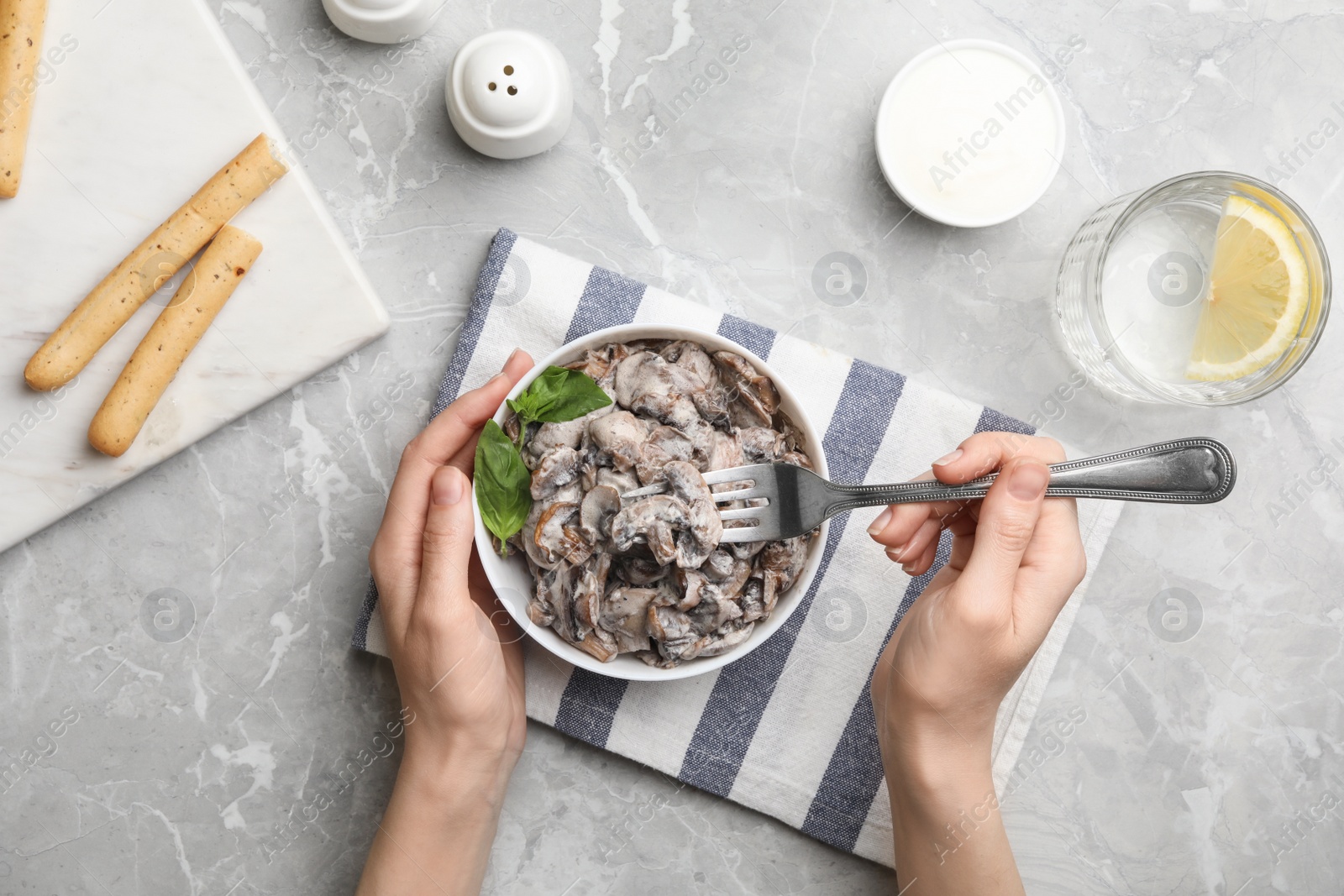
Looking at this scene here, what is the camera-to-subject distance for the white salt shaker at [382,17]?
2.16m

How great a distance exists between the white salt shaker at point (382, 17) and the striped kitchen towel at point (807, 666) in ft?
1.89

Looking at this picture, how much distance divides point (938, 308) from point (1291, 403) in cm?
101

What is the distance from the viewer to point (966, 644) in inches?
71.8

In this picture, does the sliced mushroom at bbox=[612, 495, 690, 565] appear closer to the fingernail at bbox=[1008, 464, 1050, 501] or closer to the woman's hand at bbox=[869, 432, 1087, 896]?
the woman's hand at bbox=[869, 432, 1087, 896]

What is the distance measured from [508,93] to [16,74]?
125cm

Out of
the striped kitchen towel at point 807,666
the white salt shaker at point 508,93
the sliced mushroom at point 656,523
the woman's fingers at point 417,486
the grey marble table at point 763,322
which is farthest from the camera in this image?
the grey marble table at point 763,322

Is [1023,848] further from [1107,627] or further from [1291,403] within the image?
[1291,403]

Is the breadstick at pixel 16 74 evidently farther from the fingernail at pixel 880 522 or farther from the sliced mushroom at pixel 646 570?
the fingernail at pixel 880 522

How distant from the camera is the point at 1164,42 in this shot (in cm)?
234

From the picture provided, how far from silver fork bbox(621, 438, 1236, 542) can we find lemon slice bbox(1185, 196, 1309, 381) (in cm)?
51

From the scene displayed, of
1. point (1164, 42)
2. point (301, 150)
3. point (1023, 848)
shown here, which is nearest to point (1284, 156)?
point (1164, 42)

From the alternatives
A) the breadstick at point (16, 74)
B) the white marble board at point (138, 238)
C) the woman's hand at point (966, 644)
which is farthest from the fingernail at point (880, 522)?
the breadstick at point (16, 74)

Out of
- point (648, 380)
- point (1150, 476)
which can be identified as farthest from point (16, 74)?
point (1150, 476)

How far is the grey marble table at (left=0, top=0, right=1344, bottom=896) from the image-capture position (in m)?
2.31
